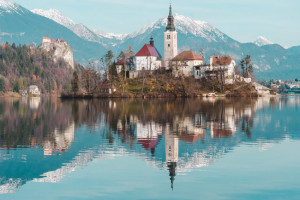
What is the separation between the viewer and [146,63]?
16725 cm

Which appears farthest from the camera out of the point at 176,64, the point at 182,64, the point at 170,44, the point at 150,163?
the point at 170,44

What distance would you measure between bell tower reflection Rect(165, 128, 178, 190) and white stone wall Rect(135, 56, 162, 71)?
124457 mm

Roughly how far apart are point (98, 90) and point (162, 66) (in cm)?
2756

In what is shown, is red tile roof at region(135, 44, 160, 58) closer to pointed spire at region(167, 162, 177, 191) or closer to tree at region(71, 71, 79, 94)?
tree at region(71, 71, 79, 94)

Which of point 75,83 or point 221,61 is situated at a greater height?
point 221,61

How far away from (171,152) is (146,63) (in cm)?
13578

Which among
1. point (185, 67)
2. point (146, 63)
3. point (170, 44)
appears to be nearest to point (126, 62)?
point (146, 63)

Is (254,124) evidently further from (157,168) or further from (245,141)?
(157,168)

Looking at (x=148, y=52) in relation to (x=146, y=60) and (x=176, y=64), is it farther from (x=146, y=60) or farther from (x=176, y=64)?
(x=176, y=64)

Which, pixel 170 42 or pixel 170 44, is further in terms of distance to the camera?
pixel 170 44

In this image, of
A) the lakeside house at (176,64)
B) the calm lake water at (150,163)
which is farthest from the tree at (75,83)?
the calm lake water at (150,163)

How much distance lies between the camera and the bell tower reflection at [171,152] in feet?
86.8

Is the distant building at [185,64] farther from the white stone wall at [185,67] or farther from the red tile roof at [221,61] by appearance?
the red tile roof at [221,61]

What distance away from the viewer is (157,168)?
89.9 feet
